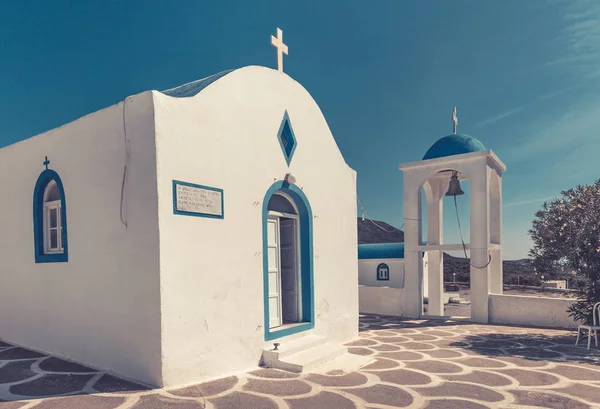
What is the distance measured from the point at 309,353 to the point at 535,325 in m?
6.40

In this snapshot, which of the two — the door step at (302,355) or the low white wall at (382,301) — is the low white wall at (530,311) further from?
the door step at (302,355)

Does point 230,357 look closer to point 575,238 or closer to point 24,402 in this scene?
point 24,402

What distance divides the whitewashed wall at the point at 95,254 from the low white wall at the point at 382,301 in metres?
8.17

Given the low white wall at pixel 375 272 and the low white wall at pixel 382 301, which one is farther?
the low white wall at pixel 375 272

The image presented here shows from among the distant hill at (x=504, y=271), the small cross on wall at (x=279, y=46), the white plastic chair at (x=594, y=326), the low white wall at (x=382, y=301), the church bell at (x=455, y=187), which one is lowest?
the distant hill at (x=504, y=271)

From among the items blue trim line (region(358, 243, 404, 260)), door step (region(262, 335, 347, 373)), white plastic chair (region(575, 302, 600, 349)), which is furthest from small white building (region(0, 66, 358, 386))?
blue trim line (region(358, 243, 404, 260))

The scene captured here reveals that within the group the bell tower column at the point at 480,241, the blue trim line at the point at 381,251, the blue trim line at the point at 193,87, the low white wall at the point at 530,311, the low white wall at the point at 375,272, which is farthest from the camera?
the blue trim line at the point at 381,251

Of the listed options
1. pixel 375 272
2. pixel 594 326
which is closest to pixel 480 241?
pixel 594 326

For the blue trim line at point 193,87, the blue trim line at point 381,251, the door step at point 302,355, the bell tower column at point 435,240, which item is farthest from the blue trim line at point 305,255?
the blue trim line at point 381,251

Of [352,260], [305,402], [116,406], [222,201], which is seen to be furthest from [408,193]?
[116,406]

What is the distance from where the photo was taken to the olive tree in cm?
825

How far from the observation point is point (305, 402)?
4.75 m

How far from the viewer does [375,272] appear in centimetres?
1786

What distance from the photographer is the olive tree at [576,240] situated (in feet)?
27.1
